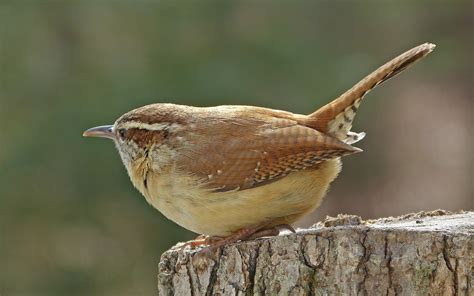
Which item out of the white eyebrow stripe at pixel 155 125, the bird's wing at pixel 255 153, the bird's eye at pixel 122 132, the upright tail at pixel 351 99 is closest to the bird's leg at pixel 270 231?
the bird's wing at pixel 255 153

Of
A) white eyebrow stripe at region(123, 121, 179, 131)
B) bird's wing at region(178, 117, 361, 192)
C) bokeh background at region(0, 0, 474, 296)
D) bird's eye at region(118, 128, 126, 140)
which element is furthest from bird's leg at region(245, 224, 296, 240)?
bokeh background at region(0, 0, 474, 296)

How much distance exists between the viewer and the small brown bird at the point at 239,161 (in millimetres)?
4664

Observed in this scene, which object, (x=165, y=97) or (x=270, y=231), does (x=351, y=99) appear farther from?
(x=165, y=97)

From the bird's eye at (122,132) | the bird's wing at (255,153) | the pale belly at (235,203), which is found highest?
the bird's eye at (122,132)

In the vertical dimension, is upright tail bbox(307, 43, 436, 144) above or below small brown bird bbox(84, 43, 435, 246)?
above

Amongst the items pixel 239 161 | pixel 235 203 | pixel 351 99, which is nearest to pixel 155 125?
pixel 239 161

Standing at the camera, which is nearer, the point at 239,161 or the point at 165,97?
the point at 239,161

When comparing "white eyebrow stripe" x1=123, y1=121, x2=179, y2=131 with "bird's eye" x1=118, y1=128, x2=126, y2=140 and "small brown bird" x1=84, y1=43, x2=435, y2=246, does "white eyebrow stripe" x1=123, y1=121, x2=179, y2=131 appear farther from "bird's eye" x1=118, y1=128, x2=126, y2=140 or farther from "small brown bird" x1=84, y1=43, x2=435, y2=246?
"bird's eye" x1=118, y1=128, x2=126, y2=140

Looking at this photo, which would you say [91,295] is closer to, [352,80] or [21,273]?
[21,273]

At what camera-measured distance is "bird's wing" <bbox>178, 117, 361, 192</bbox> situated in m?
4.70

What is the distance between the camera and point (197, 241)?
16.1 feet

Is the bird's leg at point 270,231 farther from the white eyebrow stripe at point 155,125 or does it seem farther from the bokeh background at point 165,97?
the bokeh background at point 165,97

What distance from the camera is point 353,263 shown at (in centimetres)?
409

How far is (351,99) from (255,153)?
0.63 m
